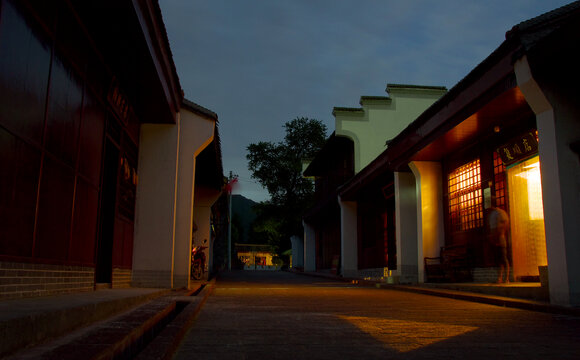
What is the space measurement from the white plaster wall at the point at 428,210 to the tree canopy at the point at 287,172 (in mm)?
22238

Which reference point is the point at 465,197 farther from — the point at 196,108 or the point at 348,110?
the point at 348,110

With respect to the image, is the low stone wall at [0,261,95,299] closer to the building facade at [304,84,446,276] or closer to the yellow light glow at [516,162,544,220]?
the yellow light glow at [516,162,544,220]

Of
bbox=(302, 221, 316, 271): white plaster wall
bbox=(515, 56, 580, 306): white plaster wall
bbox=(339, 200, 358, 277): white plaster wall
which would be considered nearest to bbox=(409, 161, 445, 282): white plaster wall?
bbox=(515, 56, 580, 306): white plaster wall

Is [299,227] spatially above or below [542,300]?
above

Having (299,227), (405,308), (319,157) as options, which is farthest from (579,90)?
(299,227)

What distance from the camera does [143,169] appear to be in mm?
10180

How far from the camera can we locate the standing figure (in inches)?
363

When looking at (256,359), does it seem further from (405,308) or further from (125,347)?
(405,308)

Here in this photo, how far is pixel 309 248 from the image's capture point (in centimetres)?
2928

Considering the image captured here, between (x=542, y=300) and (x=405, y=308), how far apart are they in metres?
1.99

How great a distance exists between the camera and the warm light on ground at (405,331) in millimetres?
3615

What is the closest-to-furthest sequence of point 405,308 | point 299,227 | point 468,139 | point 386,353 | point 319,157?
point 386,353, point 405,308, point 468,139, point 319,157, point 299,227

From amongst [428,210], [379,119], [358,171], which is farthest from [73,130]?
[379,119]

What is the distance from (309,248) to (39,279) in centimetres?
2458
